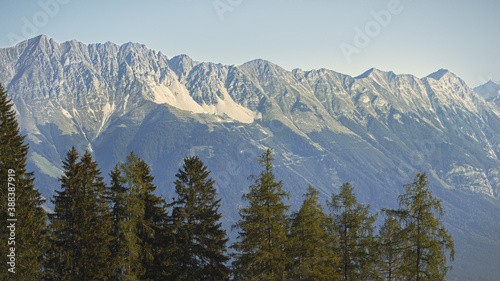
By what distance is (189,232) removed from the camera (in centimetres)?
3597

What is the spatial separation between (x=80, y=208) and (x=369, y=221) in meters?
24.6

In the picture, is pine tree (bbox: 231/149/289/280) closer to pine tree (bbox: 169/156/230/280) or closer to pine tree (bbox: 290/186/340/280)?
pine tree (bbox: 290/186/340/280)

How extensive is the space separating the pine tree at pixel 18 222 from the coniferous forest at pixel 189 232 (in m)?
0.08

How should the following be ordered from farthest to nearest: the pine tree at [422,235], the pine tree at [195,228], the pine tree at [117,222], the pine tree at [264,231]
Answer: the pine tree at [195,228] < the pine tree at [117,222] < the pine tree at [264,231] < the pine tree at [422,235]

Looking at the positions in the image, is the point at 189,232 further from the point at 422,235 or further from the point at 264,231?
the point at 422,235

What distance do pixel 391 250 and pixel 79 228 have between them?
82.9 ft

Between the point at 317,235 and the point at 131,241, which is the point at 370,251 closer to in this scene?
the point at 317,235

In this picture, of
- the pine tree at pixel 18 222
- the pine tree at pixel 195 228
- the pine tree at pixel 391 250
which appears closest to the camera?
the pine tree at pixel 18 222

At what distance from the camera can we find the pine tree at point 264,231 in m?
32.7

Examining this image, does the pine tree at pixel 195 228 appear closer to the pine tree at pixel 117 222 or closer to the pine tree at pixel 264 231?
the pine tree at pixel 264 231

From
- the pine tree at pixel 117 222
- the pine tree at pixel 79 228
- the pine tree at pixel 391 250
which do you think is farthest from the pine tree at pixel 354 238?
the pine tree at pixel 79 228

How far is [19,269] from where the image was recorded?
31.0 metres

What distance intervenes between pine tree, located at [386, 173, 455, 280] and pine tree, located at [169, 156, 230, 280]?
589 inches

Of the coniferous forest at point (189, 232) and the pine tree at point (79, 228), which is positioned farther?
the pine tree at point (79, 228)
